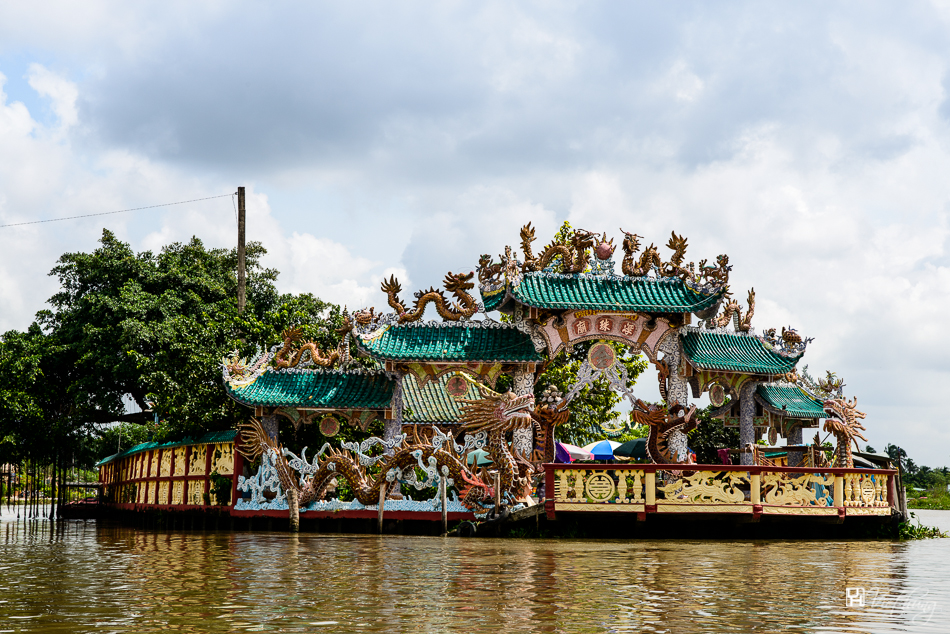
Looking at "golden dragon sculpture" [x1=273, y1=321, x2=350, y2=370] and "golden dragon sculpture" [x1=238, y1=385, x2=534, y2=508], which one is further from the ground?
"golden dragon sculpture" [x1=273, y1=321, x2=350, y2=370]

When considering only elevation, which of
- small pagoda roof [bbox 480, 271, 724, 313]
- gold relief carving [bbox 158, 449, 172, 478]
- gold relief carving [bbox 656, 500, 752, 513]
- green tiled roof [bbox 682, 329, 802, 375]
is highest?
small pagoda roof [bbox 480, 271, 724, 313]

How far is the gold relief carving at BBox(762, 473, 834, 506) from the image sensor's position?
1783 cm

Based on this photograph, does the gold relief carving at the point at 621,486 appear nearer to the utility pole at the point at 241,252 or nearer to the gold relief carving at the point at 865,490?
the gold relief carving at the point at 865,490

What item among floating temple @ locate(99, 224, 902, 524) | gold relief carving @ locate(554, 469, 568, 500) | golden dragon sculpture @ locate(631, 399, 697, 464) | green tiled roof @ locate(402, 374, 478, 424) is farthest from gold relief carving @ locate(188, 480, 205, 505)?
golden dragon sculpture @ locate(631, 399, 697, 464)

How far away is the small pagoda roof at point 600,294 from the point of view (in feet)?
68.3

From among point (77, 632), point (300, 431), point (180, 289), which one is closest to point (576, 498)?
point (300, 431)

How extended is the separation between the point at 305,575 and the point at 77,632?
4056mm

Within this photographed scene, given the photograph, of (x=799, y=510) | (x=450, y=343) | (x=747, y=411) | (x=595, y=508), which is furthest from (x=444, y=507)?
(x=747, y=411)

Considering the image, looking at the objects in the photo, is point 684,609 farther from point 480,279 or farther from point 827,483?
point 480,279

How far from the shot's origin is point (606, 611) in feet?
26.8

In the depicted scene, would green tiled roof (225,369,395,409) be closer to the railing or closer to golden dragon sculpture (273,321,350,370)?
golden dragon sculpture (273,321,350,370)

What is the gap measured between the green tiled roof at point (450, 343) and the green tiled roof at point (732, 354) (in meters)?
3.72
